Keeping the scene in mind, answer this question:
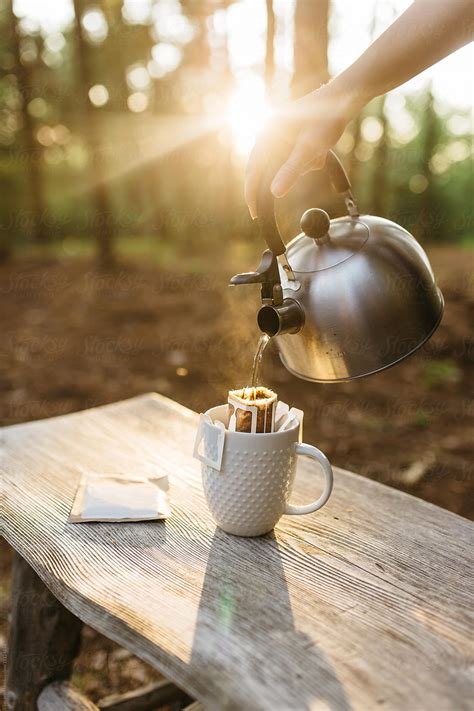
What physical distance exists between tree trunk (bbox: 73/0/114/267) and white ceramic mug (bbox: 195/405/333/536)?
259 inches

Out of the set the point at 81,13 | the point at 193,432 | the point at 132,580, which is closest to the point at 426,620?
the point at 132,580

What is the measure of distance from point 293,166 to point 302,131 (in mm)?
77

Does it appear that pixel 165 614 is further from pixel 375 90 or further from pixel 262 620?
pixel 375 90

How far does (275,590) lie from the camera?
2.92 ft


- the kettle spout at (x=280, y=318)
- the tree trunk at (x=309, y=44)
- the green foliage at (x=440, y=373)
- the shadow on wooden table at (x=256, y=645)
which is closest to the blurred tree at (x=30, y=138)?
the tree trunk at (x=309, y=44)

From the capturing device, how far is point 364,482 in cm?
126

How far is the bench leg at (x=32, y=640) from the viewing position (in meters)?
A: 1.33

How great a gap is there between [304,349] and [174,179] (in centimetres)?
1643

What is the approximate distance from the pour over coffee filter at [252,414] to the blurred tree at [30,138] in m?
8.70

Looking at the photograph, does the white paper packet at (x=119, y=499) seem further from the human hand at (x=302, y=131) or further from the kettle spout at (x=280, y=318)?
the human hand at (x=302, y=131)

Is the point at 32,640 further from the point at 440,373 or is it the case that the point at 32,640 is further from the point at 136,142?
the point at 136,142

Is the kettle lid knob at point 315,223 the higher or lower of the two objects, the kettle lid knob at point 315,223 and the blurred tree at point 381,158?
the lower

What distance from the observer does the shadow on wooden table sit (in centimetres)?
69

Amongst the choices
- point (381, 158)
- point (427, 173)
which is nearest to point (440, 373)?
point (381, 158)
